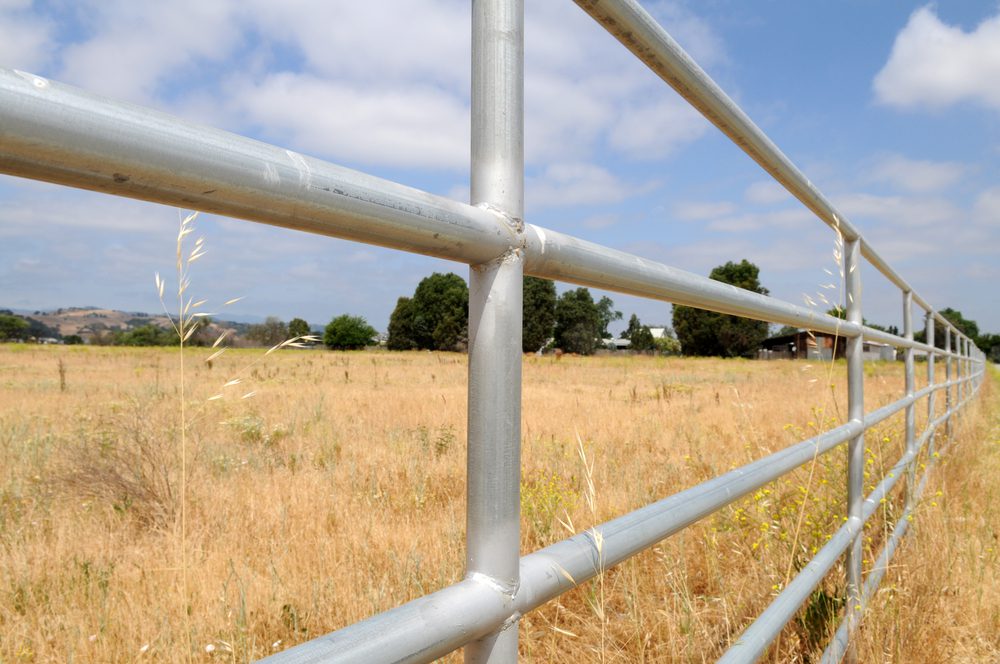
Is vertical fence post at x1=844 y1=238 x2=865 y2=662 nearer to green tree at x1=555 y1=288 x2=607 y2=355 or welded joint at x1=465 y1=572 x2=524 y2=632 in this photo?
welded joint at x1=465 y1=572 x2=524 y2=632

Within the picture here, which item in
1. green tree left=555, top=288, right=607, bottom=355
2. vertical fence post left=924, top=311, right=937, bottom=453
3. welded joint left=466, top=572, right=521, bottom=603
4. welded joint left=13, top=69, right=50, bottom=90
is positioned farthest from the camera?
green tree left=555, top=288, right=607, bottom=355

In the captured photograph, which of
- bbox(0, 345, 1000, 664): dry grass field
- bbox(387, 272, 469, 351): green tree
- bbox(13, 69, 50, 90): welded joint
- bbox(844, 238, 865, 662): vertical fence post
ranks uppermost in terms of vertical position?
bbox(387, 272, 469, 351): green tree

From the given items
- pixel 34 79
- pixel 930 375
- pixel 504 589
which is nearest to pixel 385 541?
pixel 504 589

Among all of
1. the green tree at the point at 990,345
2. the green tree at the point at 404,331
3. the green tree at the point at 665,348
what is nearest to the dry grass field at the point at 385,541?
the green tree at the point at 404,331

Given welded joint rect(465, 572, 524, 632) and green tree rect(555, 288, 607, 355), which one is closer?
welded joint rect(465, 572, 524, 632)

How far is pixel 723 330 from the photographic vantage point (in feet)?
155

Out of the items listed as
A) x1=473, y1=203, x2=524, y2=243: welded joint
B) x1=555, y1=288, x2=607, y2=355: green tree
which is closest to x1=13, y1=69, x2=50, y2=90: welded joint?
x1=473, y1=203, x2=524, y2=243: welded joint

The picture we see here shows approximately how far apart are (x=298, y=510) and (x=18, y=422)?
4610 millimetres

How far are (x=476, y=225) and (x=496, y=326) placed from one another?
0.32 ft

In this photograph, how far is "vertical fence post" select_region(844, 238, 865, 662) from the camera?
1995 mm

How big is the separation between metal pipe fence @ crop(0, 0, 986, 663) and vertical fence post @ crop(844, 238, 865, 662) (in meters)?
1.12

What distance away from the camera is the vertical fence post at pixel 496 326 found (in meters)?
0.61

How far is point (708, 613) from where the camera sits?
2514mm

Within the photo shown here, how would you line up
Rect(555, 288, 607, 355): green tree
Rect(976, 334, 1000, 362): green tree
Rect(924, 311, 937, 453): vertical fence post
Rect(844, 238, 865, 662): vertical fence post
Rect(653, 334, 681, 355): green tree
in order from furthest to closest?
1. Rect(976, 334, 1000, 362): green tree
2. Rect(555, 288, 607, 355): green tree
3. Rect(653, 334, 681, 355): green tree
4. Rect(924, 311, 937, 453): vertical fence post
5. Rect(844, 238, 865, 662): vertical fence post
